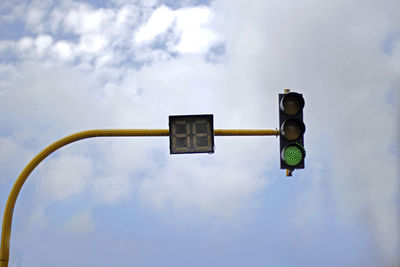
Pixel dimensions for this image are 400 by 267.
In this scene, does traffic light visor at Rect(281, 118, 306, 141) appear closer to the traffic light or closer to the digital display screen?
the traffic light

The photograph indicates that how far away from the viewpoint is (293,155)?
7039mm

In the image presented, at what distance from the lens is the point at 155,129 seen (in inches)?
298

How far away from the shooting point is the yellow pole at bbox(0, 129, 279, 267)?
23.3 ft

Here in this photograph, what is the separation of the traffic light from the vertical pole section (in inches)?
74.7

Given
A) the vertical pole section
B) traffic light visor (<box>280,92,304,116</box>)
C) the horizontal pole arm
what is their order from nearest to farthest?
traffic light visor (<box>280,92,304,116</box>), the vertical pole section, the horizontal pole arm

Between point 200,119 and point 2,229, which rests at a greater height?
point 200,119

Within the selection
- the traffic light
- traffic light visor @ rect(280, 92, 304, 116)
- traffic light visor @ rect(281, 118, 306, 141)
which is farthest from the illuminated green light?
traffic light visor @ rect(280, 92, 304, 116)

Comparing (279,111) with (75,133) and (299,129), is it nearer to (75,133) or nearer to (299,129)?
(299,129)

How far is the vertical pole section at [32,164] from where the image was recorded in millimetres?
7094

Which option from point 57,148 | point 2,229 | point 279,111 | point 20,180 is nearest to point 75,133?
point 57,148

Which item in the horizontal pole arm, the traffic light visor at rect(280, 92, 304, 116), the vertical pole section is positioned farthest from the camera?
the horizontal pole arm

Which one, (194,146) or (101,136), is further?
(101,136)

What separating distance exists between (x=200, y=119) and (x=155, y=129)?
2.89ft

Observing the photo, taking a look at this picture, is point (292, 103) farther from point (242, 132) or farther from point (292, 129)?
point (242, 132)
